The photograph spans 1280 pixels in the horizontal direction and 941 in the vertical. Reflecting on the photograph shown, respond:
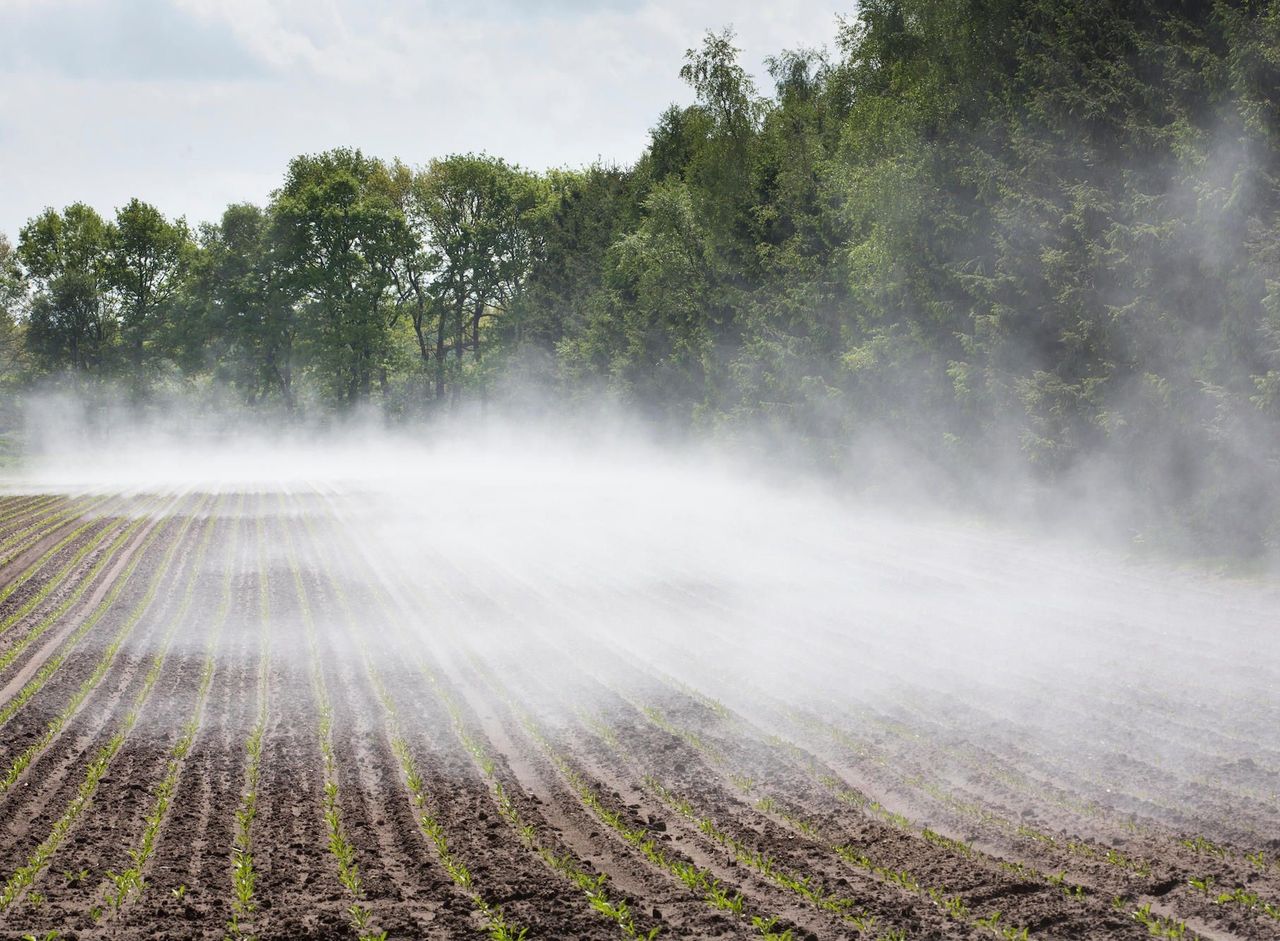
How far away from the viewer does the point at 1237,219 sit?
1507 cm

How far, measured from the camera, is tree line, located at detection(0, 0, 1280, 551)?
50.8 ft

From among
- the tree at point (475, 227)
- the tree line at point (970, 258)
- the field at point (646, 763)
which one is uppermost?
the tree at point (475, 227)

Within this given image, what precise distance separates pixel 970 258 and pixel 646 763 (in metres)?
16.3

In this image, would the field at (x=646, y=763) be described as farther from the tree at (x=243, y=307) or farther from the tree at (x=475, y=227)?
the tree at (x=475, y=227)

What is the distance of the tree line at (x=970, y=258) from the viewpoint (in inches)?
610

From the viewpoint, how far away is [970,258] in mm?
21625

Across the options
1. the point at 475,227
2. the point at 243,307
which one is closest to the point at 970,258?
the point at 475,227

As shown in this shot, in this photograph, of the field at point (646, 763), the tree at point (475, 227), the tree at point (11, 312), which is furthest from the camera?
the tree at point (475, 227)

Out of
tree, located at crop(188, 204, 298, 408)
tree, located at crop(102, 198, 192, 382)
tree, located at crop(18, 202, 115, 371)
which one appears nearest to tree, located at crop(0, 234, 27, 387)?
tree, located at crop(18, 202, 115, 371)

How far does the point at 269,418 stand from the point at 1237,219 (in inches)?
2278

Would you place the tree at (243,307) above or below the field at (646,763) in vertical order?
above

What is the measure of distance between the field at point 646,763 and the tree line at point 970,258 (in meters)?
3.62

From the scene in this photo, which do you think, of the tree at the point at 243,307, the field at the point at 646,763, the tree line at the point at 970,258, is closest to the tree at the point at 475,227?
the tree line at the point at 970,258

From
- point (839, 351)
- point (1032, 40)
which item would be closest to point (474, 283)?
point (839, 351)
